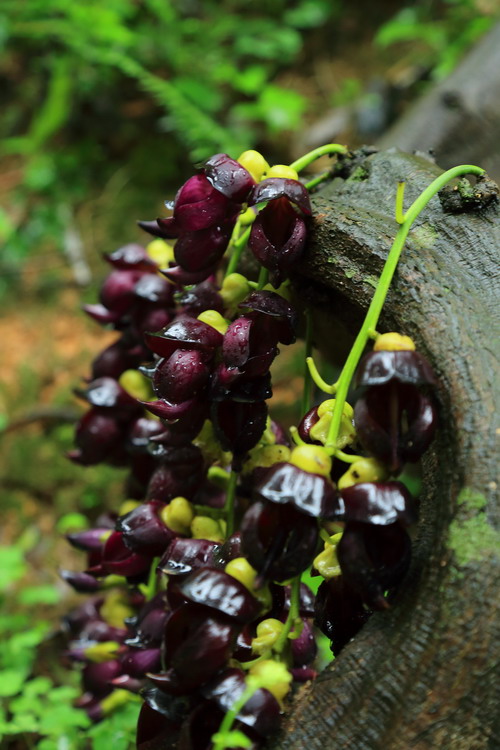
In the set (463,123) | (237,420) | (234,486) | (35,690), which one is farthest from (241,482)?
(463,123)

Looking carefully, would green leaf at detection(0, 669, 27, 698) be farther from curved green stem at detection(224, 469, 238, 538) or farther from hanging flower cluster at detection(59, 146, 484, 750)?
curved green stem at detection(224, 469, 238, 538)

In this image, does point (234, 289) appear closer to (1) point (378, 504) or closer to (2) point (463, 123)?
(1) point (378, 504)

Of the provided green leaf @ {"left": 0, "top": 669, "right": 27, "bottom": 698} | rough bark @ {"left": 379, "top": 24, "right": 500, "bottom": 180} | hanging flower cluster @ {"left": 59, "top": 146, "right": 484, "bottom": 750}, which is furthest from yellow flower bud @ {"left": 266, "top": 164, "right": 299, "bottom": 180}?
rough bark @ {"left": 379, "top": 24, "right": 500, "bottom": 180}

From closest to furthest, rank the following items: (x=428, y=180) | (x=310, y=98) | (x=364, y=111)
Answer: (x=428, y=180) < (x=364, y=111) < (x=310, y=98)

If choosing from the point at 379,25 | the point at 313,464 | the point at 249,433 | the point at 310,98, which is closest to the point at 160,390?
the point at 249,433

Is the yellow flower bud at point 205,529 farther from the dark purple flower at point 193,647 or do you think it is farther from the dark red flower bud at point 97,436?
the dark red flower bud at point 97,436

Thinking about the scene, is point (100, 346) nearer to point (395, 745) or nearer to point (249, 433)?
point (249, 433)

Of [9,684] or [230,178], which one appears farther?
[9,684]
